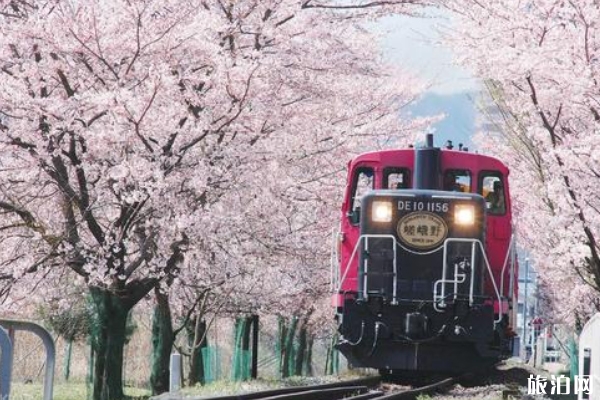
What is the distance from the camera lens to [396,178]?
49.5 ft

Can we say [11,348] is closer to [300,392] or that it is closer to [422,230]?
[300,392]

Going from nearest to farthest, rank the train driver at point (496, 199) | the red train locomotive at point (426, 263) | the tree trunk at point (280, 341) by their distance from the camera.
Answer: the red train locomotive at point (426, 263) → the train driver at point (496, 199) → the tree trunk at point (280, 341)

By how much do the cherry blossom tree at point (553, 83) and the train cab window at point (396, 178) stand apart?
268 centimetres

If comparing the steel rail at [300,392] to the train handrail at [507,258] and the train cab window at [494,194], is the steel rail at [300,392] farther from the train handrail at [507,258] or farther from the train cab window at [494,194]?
the train cab window at [494,194]

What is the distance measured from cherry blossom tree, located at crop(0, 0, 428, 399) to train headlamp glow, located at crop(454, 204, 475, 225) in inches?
149

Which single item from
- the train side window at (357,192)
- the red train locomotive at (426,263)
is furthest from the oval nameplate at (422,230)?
the train side window at (357,192)

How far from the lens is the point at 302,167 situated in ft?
67.4

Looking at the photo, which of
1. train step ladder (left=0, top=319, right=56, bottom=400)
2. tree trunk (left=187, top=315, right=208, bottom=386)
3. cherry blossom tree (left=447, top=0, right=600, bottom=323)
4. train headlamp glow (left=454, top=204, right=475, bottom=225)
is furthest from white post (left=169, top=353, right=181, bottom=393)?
tree trunk (left=187, top=315, right=208, bottom=386)

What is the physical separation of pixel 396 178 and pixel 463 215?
4.47 feet

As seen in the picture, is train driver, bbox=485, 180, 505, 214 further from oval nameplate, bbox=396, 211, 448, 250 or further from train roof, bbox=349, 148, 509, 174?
oval nameplate, bbox=396, 211, 448, 250

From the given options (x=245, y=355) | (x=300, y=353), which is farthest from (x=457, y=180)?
(x=300, y=353)

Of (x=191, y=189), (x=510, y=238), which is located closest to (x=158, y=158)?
(x=191, y=189)

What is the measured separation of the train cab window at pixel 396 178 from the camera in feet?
49.1

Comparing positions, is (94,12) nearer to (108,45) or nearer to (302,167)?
(108,45)
